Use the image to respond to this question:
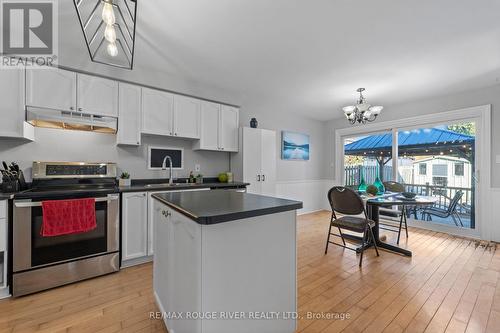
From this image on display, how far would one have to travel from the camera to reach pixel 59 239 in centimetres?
213

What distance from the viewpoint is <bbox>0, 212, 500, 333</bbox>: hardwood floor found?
163cm

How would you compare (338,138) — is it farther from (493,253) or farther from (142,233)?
(142,233)

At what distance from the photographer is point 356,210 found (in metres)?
2.64

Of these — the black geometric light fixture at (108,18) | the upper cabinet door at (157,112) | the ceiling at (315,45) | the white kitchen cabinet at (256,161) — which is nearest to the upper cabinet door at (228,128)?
the white kitchen cabinet at (256,161)

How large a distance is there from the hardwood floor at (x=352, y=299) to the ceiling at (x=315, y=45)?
245 cm

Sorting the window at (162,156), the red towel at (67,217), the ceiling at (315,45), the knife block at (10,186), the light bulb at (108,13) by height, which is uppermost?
the ceiling at (315,45)

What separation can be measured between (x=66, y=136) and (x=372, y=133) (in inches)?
216

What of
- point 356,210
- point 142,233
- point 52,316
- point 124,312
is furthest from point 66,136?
point 356,210

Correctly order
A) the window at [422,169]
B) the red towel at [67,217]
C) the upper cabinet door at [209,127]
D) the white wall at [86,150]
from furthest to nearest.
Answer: the window at [422,169] → the upper cabinet door at [209,127] → the white wall at [86,150] → the red towel at [67,217]

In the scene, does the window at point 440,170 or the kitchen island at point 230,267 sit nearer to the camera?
the kitchen island at point 230,267

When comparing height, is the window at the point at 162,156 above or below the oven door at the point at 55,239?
above

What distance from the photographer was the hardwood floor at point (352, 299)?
5.34ft

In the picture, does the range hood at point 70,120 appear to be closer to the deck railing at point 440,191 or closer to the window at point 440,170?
the deck railing at point 440,191

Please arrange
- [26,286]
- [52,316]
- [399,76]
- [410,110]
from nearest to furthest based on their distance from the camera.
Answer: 1. [52,316]
2. [26,286]
3. [399,76]
4. [410,110]
